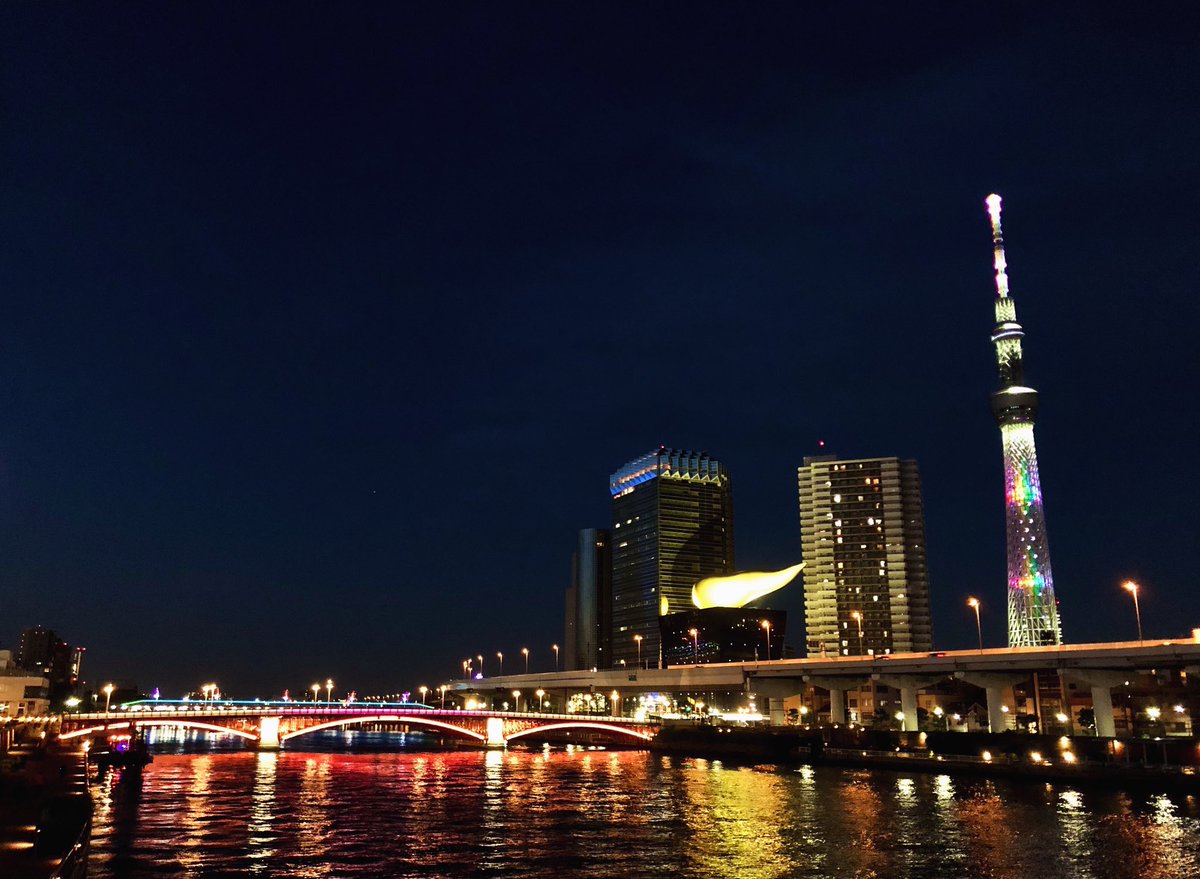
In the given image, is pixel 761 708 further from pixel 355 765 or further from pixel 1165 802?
pixel 1165 802

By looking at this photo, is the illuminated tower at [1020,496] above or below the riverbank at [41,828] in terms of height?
above

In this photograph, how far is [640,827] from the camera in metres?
52.2

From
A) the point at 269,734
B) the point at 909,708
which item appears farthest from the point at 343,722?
the point at 909,708

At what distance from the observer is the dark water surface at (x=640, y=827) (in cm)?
4094

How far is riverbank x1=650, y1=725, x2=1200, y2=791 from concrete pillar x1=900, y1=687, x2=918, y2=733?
534 cm

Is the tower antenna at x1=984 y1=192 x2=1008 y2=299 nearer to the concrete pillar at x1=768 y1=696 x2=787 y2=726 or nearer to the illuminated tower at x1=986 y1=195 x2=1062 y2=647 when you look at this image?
the illuminated tower at x1=986 y1=195 x2=1062 y2=647

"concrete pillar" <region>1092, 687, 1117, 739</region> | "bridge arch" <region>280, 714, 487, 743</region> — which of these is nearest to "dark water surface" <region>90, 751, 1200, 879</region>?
"concrete pillar" <region>1092, 687, 1117, 739</region>

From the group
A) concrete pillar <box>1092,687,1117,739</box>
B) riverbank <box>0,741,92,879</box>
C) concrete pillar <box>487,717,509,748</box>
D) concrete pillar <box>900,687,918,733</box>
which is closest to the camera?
riverbank <box>0,741,92,879</box>

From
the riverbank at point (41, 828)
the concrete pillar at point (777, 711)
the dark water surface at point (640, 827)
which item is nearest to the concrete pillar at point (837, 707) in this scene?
the concrete pillar at point (777, 711)

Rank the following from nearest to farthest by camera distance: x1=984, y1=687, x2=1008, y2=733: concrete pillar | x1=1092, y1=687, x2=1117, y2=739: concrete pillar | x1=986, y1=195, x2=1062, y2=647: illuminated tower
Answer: x1=1092, y1=687, x2=1117, y2=739: concrete pillar → x1=984, y1=687, x2=1008, y2=733: concrete pillar → x1=986, y1=195, x2=1062, y2=647: illuminated tower

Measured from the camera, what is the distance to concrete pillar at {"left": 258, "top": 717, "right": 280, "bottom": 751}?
123 m

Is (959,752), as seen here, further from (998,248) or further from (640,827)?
(998,248)

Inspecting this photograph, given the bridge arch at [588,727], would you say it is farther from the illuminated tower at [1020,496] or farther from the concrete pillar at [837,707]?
the illuminated tower at [1020,496]

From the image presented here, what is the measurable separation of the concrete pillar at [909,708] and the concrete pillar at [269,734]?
7623cm
